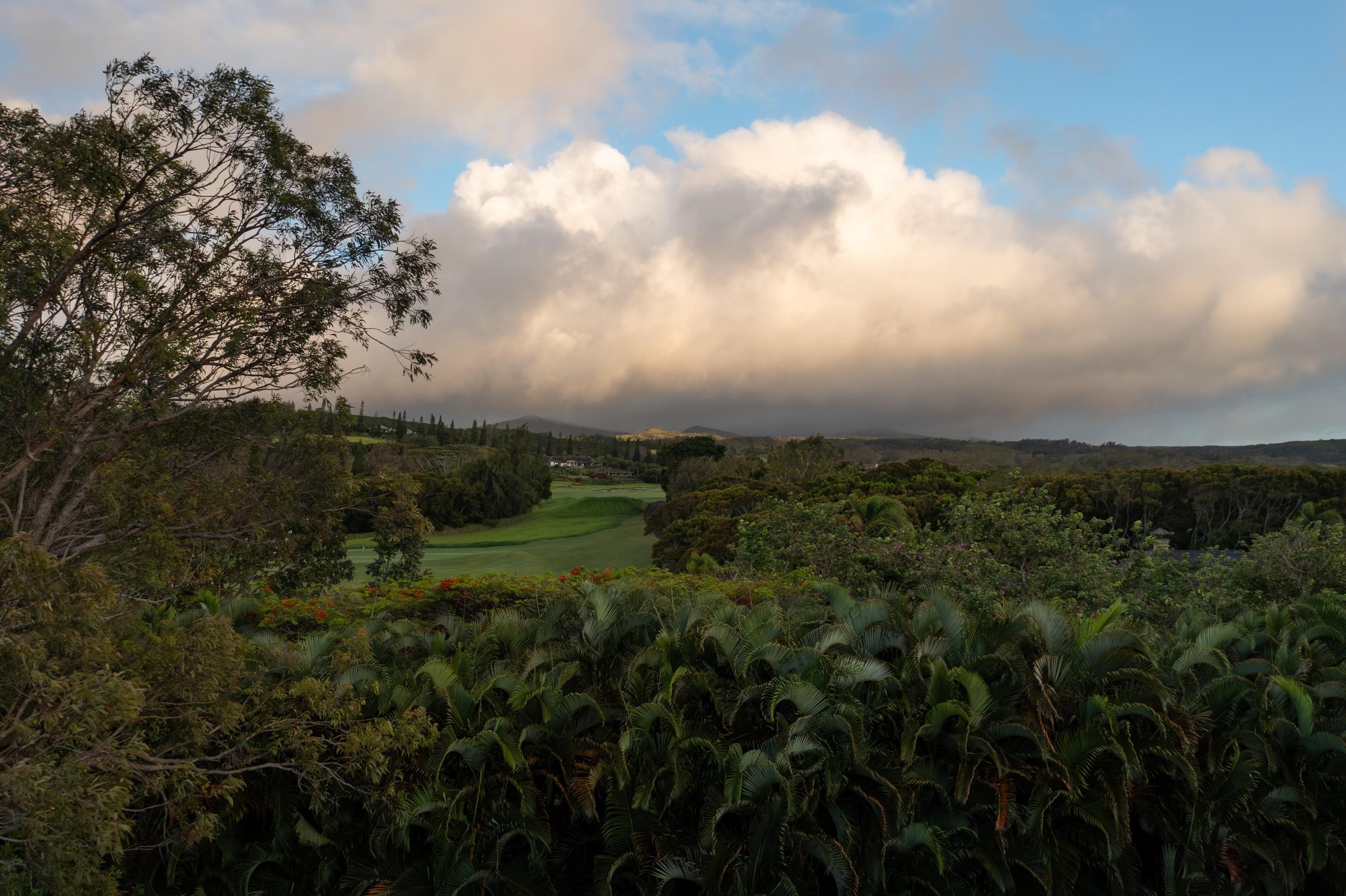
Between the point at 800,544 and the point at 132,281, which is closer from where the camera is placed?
the point at 132,281

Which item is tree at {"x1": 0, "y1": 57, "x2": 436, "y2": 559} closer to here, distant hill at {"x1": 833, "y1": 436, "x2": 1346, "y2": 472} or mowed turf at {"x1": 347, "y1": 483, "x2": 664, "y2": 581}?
mowed turf at {"x1": 347, "y1": 483, "x2": 664, "y2": 581}

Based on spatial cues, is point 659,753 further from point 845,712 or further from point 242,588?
point 242,588

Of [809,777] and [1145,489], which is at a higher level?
[1145,489]

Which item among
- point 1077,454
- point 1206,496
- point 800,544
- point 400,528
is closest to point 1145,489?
point 1206,496

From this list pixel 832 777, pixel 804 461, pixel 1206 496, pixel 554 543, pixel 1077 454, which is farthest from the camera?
pixel 1077 454

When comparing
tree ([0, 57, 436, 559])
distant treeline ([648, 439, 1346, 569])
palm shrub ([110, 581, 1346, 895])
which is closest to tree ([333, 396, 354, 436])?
tree ([0, 57, 436, 559])

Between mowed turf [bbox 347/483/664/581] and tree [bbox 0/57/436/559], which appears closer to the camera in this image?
tree [bbox 0/57/436/559]

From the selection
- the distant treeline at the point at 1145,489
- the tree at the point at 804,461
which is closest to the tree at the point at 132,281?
the distant treeline at the point at 1145,489

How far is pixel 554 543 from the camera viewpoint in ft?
110

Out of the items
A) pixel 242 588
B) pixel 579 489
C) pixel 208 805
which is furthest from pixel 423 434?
pixel 208 805

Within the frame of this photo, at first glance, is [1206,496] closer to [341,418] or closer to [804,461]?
[804,461]

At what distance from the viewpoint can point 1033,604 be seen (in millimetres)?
5621

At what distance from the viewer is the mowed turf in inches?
910

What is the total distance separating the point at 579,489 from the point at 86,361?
202ft
